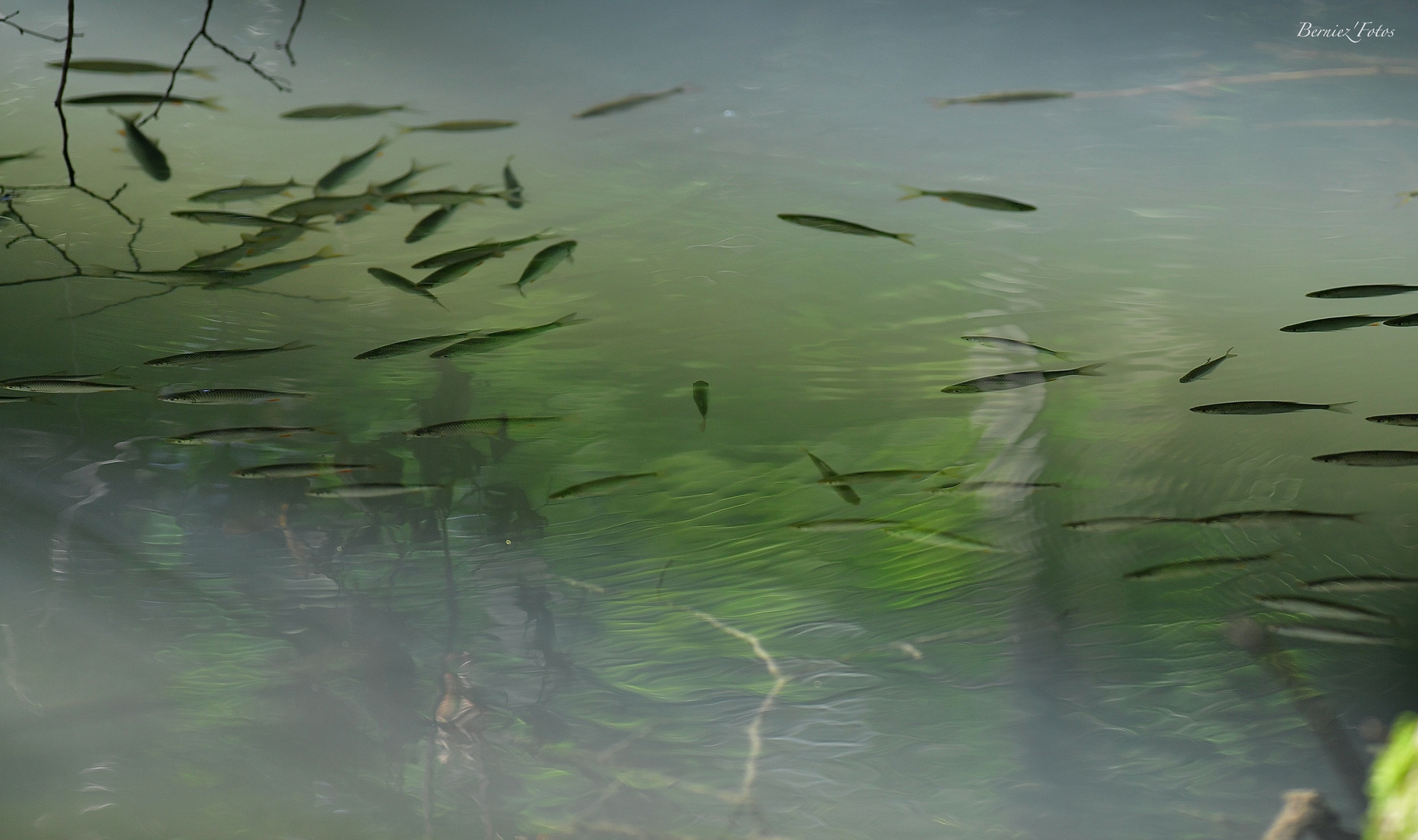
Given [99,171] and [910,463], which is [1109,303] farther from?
[99,171]

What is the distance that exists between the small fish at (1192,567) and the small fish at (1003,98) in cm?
107

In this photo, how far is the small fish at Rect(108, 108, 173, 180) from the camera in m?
1.17

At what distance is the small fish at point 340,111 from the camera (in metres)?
1.24

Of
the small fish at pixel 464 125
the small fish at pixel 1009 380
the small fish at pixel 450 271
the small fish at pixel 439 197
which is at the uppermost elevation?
the small fish at pixel 464 125

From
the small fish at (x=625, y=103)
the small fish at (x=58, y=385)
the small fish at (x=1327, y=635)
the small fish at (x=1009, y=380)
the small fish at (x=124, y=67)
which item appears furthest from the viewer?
the small fish at (x=1327, y=635)

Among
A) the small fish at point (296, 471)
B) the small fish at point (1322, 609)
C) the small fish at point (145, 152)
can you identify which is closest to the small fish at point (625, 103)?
the small fish at point (145, 152)

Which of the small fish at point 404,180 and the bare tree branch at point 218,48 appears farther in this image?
the small fish at point 404,180

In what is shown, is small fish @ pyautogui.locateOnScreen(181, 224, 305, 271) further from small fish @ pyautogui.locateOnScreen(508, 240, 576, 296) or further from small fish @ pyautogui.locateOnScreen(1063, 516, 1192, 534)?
small fish @ pyautogui.locateOnScreen(1063, 516, 1192, 534)

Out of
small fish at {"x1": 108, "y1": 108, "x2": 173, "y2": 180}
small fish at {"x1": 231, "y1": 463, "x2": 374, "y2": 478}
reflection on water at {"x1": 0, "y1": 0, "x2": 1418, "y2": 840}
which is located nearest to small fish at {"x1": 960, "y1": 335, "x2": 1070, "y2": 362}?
reflection on water at {"x1": 0, "y1": 0, "x2": 1418, "y2": 840}

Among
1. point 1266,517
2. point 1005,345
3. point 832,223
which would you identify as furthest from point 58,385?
point 1266,517

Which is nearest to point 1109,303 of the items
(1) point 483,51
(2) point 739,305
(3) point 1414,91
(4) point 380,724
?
(3) point 1414,91

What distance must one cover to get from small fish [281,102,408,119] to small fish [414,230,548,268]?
0.86 ft

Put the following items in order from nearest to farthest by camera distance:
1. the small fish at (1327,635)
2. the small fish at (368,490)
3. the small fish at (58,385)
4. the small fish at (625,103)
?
1. the small fish at (625,103)
2. the small fish at (58,385)
3. the small fish at (368,490)
4. the small fish at (1327,635)

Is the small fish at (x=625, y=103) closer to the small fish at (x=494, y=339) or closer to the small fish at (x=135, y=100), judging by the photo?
the small fish at (x=494, y=339)
